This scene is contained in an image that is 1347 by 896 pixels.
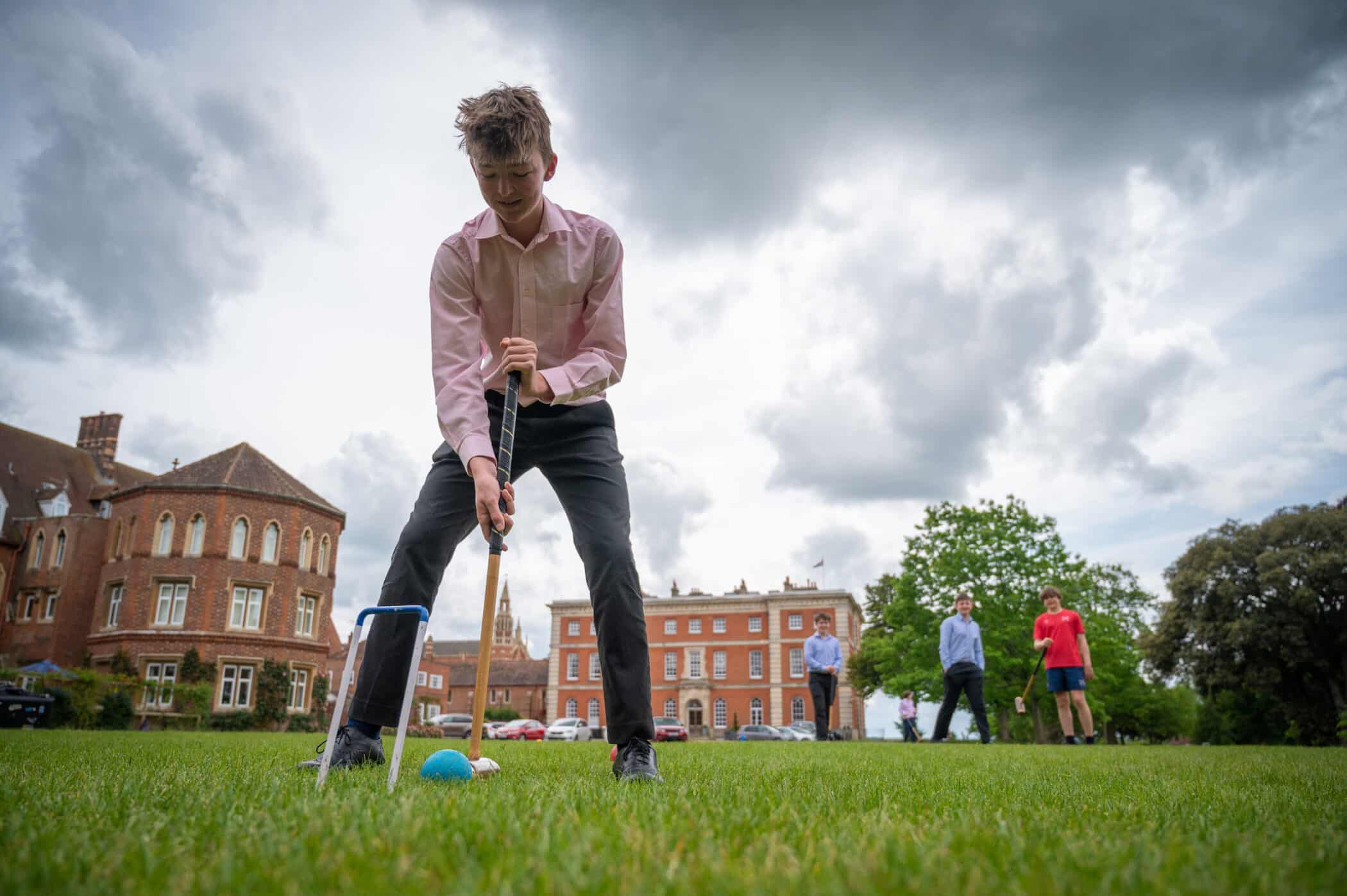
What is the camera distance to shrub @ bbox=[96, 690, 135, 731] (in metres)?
26.0

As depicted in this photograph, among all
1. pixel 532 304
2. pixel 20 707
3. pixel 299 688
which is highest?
pixel 532 304

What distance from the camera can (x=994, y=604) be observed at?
36.3 meters

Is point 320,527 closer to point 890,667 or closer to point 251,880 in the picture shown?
point 890,667

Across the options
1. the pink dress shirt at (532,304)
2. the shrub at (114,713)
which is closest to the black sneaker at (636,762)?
the pink dress shirt at (532,304)

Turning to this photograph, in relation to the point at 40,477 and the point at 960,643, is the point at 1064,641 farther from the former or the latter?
the point at 40,477

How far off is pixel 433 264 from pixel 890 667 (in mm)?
37812

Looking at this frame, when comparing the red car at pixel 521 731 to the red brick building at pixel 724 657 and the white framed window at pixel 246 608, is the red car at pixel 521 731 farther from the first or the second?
the red brick building at pixel 724 657

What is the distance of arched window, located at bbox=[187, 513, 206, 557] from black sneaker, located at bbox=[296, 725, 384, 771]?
4009 centimetres

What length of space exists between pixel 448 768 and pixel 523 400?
1.75 meters

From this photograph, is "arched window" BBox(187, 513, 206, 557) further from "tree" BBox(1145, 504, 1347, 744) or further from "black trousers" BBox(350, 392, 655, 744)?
"tree" BBox(1145, 504, 1347, 744)

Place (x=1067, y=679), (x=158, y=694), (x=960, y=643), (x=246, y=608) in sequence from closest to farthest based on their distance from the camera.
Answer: (x=1067, y=679)
(x=960, y=643)
(x=158, y=694)
(x=246, y=608)

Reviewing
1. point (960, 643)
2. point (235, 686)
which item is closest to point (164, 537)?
point (235, 686)

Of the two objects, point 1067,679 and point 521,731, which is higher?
point 1067,679

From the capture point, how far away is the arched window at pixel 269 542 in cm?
3956
